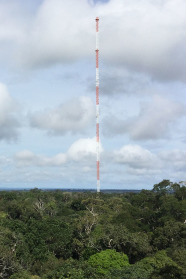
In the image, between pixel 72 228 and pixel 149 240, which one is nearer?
pixel 149 240

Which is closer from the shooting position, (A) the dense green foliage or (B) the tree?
(A) the dense green foliage

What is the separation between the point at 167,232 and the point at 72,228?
14.5m

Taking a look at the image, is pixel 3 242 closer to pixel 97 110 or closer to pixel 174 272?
pixel 174 272

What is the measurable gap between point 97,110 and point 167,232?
1033 inches

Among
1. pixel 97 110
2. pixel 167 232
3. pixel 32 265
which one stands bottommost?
pixel 32 265

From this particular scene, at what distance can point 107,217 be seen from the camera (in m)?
68.8

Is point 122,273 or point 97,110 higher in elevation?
point 97,110

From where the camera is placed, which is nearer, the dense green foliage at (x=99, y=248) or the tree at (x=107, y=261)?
the dense green foliage at (x=99, y=248)

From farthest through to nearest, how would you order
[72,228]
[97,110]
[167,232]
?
1. [97,110]
2. [72,228]
3. [167,232]

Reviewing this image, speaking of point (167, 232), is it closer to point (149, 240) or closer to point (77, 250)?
point (149, 240)

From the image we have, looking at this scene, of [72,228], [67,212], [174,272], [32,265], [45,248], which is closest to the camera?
[174,272]

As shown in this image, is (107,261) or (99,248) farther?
(99,248)

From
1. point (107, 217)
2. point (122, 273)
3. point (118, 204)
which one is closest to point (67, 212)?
point (118, 204)

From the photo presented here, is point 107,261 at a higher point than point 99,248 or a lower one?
lower
